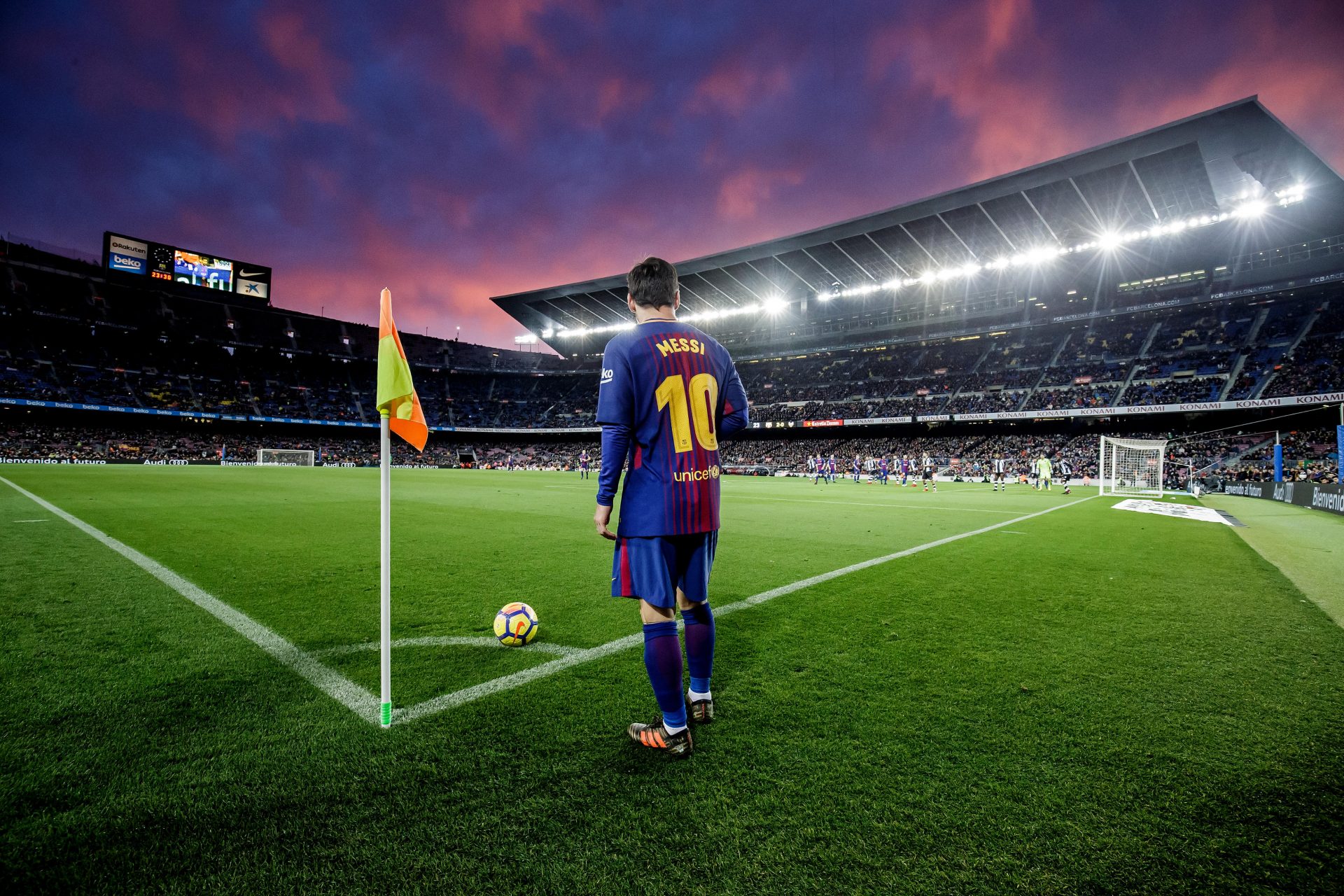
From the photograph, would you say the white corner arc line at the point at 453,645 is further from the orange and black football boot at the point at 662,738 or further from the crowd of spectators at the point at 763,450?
the crowd of spectators at the point at 763,450

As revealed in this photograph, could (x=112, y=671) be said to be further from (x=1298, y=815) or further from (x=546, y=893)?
(x=1298, y=815)

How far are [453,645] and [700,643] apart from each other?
1824 millimetres

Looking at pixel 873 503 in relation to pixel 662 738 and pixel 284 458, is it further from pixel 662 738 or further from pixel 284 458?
pixel 284 458

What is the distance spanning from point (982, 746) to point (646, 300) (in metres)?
2.40

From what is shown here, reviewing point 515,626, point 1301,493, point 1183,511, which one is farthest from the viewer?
point 1301,493

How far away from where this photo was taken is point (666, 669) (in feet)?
7.66

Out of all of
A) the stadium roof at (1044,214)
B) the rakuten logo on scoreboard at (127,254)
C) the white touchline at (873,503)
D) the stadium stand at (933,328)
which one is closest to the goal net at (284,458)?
the stadium stand at (933,328)

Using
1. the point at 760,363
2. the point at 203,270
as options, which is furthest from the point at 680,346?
the point at 760,363

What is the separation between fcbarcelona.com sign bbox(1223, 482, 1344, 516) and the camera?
14688 mm

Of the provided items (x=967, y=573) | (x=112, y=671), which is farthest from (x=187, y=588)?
(x=967, y=573)

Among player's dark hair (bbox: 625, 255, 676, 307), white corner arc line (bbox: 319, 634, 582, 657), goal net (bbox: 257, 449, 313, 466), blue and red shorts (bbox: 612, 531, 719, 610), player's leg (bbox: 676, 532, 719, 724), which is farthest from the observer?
goal net (bbox: 257, 449, 313, 466)

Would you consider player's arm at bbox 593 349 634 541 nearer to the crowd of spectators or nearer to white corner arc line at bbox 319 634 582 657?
white corner arc line at bbox 319 634 582 657

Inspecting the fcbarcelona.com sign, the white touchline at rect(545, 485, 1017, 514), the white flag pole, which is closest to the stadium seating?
the fcbarcelona.com sign

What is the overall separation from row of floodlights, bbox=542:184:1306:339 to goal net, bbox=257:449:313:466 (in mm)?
34955
